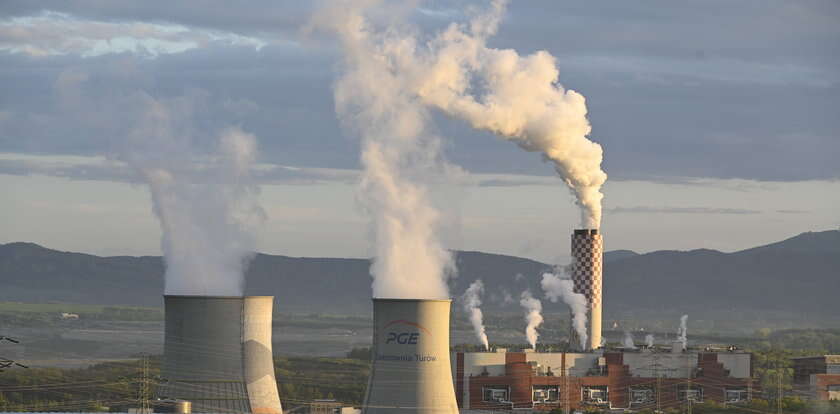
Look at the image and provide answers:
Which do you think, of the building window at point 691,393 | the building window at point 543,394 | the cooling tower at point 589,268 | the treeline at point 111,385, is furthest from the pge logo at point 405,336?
the treeline at point 111,385

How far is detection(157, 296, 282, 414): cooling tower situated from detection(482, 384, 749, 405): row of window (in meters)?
17.7

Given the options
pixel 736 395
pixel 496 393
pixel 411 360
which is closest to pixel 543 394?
pixel 496 393

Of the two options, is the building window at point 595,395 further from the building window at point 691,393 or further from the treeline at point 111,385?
the treeline at point 111,385

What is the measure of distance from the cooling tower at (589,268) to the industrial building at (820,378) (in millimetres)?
11736

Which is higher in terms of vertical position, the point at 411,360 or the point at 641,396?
the point at 411,360

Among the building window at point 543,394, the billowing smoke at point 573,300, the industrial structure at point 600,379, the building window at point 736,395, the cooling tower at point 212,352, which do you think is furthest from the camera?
the billowing smoke at point 573,300

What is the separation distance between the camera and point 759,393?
80.2 metres

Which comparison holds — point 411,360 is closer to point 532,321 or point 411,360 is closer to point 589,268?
point 589,268

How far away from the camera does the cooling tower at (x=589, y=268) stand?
7675 centimetres

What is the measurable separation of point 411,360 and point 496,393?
19.0 meters

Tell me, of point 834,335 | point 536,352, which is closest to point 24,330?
point 834,335

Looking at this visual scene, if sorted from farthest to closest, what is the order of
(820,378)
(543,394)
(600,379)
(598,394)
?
1. (820,378)
2. (600,379)
3. (598,394)
4. (543,394)

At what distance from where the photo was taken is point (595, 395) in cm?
7488

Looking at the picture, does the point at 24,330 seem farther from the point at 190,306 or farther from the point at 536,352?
the point at 190,306
